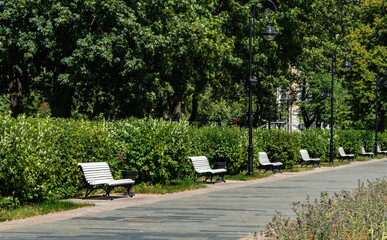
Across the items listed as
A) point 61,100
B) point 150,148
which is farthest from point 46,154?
point 61,100

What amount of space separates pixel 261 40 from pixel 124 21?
1235cm

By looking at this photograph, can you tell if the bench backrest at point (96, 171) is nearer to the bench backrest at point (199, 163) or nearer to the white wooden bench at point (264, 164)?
the bench backrest at point (199, 163)

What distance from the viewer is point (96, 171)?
1563 cm

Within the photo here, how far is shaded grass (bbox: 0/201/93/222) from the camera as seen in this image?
11.7 m

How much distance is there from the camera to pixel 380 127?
59594 mm

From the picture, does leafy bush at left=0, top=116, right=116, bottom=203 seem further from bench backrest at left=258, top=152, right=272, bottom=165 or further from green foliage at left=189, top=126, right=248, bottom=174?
bench backrest at left=258, top=152, right=272, bottom=165

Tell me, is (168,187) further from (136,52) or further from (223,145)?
(136,52)

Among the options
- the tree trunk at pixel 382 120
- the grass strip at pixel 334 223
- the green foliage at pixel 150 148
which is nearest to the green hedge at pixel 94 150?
the green foliage at pixel 150 148

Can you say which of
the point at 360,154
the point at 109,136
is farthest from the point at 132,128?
the point at 360,154

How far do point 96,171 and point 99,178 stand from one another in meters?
0.19

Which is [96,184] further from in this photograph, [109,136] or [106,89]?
[106,89]

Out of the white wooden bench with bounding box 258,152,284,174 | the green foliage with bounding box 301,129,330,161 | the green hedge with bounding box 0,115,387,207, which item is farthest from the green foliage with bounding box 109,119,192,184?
the green foliage with bounding box 301,129,330,161

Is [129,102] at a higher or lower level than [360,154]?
higher

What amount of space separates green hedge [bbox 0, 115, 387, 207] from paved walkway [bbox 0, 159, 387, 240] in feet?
3.60
